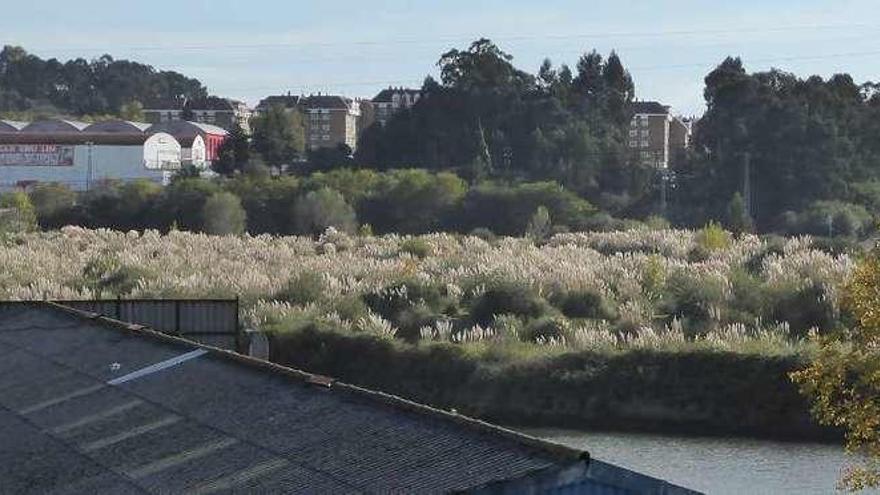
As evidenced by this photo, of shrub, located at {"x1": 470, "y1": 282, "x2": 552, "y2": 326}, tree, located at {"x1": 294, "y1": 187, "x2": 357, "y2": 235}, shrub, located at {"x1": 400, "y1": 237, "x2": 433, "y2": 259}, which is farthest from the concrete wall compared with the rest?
shrub, located at {"x1": 470, "y1": 282, "x2": 552, "y2": 326}

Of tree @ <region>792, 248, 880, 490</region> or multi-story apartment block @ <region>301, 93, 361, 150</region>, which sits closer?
tree @ <region>792, 248, 880, 490</region>

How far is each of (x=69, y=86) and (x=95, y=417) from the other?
152686 mm

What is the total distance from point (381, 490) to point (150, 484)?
2190mm

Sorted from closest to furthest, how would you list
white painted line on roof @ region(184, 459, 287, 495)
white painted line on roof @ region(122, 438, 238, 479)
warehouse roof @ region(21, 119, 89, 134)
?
white painted line on roof @ region(184, 459, 287, 495) → white painted line on roof @ region(122, 438, 238, 479) → warehouse roof @ region(21, 119, 89, 134)

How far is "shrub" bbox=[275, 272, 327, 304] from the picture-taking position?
4256 cm

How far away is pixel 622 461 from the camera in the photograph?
27234mm

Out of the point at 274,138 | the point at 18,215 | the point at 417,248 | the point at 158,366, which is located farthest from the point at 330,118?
the point at 158,366

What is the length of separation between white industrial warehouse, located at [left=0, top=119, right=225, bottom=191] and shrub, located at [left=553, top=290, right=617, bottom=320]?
57.0m

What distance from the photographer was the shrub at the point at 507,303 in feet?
132

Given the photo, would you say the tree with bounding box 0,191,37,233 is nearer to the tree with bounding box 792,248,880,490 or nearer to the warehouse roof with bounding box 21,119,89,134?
the warehouse roof with bounding box 21,119,89,134

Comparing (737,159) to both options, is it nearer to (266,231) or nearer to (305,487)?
(266,231)

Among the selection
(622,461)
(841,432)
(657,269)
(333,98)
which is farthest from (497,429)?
(333,98)

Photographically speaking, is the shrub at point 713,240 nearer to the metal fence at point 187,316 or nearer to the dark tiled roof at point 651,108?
the metal fence at point 187,316

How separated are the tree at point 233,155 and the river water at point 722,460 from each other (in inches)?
2357
